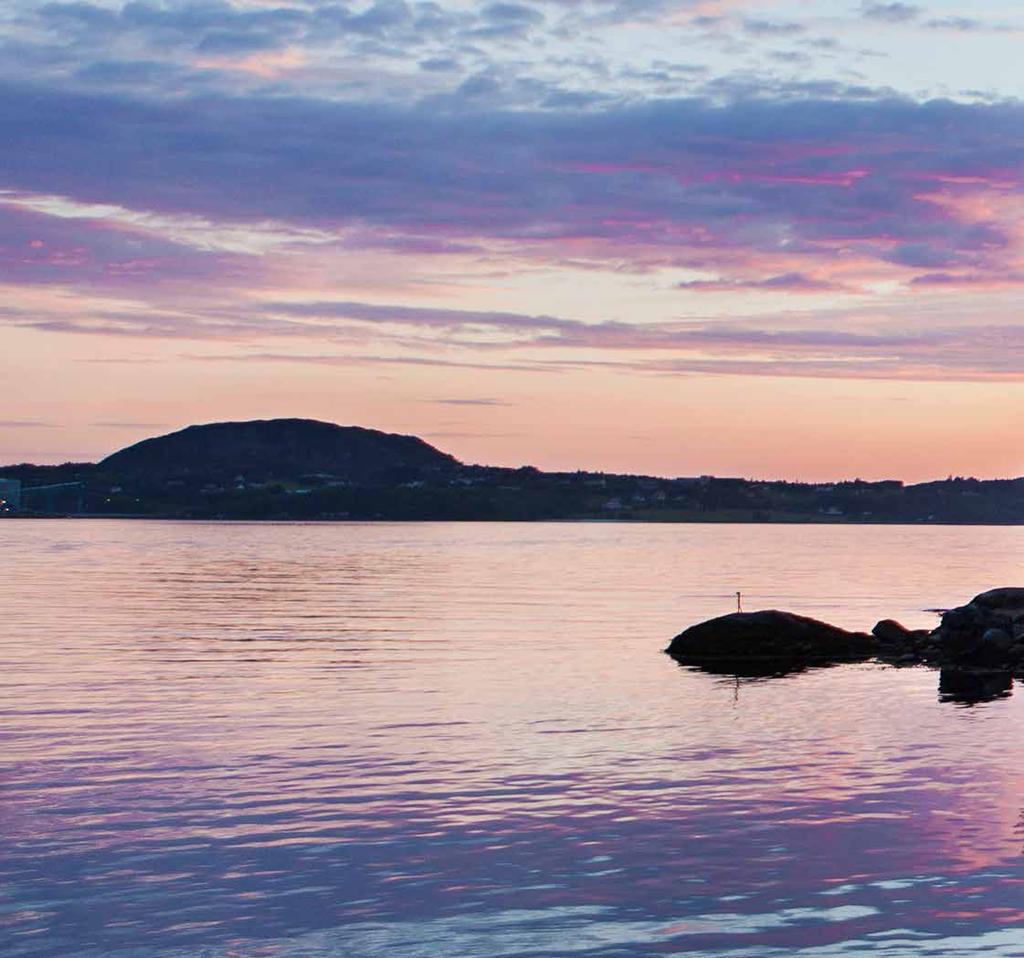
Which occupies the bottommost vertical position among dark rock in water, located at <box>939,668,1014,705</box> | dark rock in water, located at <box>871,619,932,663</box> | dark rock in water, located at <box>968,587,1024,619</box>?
dark rock in water, located at <box>939,668,1014,705</box>

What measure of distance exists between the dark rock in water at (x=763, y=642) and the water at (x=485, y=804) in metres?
3.15

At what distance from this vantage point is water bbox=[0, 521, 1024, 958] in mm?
16375

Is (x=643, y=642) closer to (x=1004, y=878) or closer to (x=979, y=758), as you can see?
(x=979, y=758)

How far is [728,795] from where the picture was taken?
24359 mm

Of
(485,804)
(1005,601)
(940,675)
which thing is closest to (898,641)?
(1005,601)

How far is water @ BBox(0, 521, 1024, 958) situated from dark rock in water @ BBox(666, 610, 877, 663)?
3149 millimetres

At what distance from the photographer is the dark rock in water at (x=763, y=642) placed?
2042 inches

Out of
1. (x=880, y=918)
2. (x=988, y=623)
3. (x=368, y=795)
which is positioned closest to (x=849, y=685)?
(x=988, y=623)

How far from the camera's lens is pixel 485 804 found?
23.2 metres

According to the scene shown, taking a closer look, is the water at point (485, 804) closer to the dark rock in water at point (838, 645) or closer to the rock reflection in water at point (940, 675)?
the rock reflection in water at point (940, 675)

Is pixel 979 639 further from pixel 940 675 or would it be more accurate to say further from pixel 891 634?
pixel 891 634

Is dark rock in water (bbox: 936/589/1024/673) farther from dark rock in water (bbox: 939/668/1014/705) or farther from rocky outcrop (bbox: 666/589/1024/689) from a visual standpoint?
dark rock in water (bbox: 939/668/1014/705)

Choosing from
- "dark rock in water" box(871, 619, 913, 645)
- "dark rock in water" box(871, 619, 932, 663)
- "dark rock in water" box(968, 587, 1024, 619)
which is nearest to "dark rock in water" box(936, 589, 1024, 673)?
"dark rock in water" box(871, 619, 932, 663)

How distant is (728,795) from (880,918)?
24.7 ft
